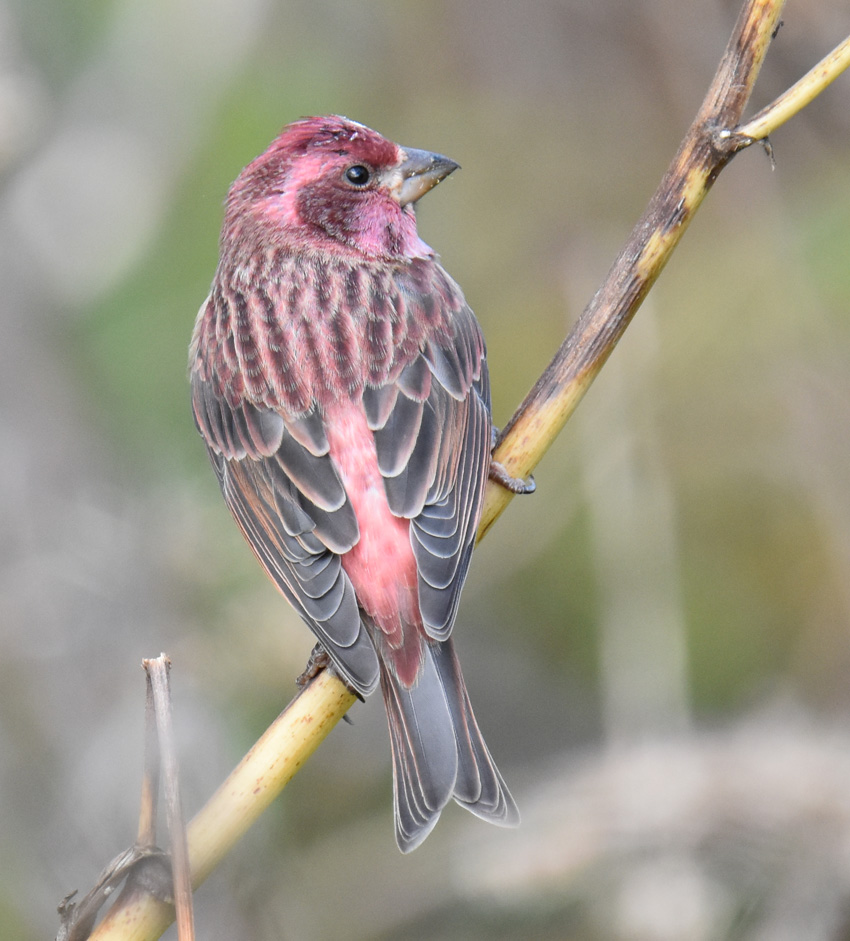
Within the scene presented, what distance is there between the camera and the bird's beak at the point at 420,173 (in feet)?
13.6

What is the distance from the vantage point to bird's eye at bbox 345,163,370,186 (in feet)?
13.7

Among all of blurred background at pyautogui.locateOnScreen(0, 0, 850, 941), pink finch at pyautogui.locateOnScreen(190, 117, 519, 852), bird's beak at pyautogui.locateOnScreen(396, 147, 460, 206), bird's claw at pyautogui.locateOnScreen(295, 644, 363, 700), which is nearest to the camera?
bird's claw at pyautogui.locateOnScreen(295, 644, 363, 700)

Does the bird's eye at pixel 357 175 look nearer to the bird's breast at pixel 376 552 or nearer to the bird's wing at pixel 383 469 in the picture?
the bird's wing at pixel 383 469

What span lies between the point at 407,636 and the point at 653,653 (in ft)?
4.61

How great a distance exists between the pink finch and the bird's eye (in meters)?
0.01

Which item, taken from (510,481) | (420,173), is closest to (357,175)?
(420,173)

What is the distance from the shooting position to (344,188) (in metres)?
4.17

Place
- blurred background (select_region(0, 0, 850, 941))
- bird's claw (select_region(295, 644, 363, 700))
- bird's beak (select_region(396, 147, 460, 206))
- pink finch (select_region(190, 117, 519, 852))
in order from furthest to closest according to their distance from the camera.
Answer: bird's beak (select_region(396, 147, 460, 206)), blurred background (select_region(0, 0, 850, 941)), pink finch (select_region(190, 117, 519, 852)), bird's claw (select_region(295, 644, 363, 700))

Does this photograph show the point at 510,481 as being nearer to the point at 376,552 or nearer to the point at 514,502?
the point at 376,552

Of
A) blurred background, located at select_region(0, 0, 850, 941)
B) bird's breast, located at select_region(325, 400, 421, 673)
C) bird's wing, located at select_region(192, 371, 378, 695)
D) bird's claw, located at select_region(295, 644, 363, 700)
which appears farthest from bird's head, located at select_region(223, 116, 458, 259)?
bird's claw, located at select_region(295, 644, 363, 700)

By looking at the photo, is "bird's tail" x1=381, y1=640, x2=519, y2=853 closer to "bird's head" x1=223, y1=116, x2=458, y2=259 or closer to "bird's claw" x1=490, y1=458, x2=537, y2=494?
"bird's claw" x1=490, y1=458, x2=537, y2=494

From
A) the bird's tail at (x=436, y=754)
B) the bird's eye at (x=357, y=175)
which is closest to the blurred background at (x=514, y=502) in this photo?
the bird's tail at (x=436, y=754)

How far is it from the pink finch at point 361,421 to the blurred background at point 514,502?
805 mm

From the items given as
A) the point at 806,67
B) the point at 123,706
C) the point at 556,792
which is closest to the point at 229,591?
the point at 123,706
